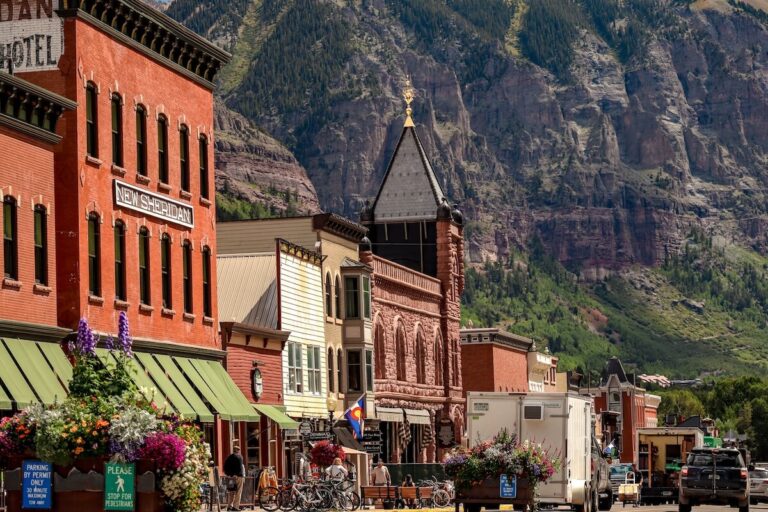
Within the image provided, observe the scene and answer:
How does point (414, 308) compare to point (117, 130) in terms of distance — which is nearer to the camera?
point (117, 130)

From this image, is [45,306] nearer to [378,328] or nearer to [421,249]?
[378,328]

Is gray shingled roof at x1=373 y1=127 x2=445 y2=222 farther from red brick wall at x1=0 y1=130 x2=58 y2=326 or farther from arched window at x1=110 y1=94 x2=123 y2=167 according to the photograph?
red brick wall at x1=0 y1=130 x2=58 y2=326

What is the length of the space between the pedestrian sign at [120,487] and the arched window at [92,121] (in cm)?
2111

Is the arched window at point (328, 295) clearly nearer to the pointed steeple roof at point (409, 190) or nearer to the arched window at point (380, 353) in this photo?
the arched window at point (380, 353)

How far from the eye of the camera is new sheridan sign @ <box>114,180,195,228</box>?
48.8m

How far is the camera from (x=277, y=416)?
200 ft

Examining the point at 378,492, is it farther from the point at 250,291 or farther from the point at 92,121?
the point at 92,121

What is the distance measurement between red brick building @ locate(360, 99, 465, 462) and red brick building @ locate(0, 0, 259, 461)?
2334 centimetres

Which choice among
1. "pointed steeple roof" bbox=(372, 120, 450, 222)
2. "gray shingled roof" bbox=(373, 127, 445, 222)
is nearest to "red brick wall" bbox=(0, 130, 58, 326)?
"pointed steeple roof" bbox=(372, 120, 450, 222)

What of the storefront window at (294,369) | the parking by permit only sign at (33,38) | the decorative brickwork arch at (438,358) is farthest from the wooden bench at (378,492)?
the decorative brickwork arch at (438,358)

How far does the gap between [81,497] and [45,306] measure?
1647 centimetres

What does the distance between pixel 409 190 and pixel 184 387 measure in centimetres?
5085

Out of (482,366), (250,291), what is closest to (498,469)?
(250,291)

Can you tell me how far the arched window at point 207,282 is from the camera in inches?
2196
